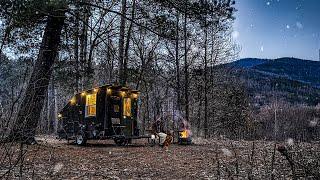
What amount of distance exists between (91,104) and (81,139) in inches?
64.4

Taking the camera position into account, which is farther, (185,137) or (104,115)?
(185,137)

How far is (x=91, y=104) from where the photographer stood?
17.3m

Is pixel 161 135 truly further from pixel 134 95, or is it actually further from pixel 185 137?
pixel 134 95

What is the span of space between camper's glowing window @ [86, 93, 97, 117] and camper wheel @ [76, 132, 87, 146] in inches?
37.7

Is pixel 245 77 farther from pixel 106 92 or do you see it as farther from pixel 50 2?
pixel 50 2

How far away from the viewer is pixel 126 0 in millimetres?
20594

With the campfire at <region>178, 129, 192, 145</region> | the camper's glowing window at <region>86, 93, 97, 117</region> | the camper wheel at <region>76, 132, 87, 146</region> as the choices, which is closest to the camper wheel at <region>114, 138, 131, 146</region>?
the camper wheel at <region>76, 132, 87, 146</region>

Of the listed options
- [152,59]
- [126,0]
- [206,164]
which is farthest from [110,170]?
[152,59]

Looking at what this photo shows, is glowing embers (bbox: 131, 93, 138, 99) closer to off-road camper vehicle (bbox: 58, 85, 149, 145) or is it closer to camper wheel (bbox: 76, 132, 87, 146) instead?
off-road camper vehicle (bbox: 58, 85, 149, 145)

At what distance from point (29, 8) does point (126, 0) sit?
10099 millimetres

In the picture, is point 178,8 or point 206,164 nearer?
point 206,164

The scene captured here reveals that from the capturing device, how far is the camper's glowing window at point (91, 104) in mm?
17108

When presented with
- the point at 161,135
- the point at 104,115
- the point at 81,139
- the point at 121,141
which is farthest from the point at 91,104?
the point at 161,135

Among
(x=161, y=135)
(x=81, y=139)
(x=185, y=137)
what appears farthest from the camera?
(x=185, y=137)
